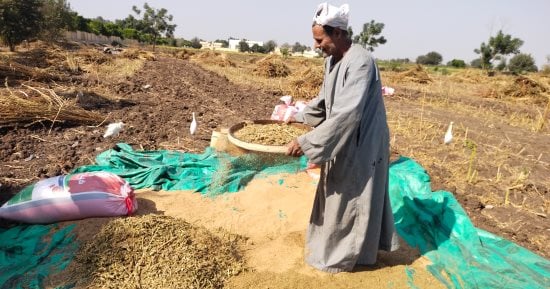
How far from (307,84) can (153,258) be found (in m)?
9.32

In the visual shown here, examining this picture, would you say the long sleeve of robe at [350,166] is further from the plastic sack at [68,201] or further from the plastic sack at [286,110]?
the plastic sack at [286,110]

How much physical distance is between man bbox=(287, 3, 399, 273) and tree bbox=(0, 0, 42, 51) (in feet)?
57.6

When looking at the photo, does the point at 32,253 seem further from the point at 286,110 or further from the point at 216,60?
the point at 216,60

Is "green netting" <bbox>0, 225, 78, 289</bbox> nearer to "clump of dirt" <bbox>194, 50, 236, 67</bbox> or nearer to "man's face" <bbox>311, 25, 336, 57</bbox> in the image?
"man's face" <bbox>311, 25, 336, 57</bbox>

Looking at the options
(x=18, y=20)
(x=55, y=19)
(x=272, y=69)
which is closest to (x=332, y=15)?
(x=272, y=69)

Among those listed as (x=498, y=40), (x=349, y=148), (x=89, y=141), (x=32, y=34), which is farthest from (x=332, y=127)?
(x=498, y=40)

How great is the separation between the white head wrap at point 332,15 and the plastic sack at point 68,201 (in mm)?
2007

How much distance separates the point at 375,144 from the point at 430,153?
3477 millimetres

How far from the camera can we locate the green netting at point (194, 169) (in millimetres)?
3729

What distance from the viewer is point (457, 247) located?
2783mm

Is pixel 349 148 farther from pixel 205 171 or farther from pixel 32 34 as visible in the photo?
pixel 32 34

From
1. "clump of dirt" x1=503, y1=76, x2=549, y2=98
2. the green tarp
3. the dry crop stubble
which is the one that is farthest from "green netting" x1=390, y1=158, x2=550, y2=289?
"clump of dirt" x1=503, y1=76, x2=549, y2=98

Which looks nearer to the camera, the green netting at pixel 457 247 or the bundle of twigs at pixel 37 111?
the green netting at pixel 457 247

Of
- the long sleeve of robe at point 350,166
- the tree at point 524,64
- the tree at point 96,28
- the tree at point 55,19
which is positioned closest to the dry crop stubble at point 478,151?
Answer: the long sleeve of robe at point 350,166
